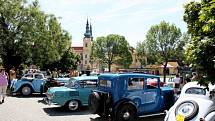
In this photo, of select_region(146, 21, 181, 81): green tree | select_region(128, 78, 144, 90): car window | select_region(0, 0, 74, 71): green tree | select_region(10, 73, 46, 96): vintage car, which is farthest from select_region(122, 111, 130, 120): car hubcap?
select_region(146, 21, 181, 81): green tree

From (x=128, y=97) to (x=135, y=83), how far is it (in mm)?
636

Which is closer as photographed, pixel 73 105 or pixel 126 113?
pixel 126 113

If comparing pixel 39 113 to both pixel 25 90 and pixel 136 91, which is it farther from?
pixel 25 90

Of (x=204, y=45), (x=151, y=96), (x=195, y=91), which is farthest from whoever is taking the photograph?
(x=151, y=96)

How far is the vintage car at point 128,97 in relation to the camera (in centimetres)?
1322

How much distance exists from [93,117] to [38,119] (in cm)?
213

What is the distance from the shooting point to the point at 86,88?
54.8ft

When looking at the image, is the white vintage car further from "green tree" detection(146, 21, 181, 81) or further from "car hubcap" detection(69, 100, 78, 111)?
"green tree" detection(146, 21, 181, 81)

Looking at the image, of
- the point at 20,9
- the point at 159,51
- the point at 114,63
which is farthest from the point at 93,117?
the point at 114,63

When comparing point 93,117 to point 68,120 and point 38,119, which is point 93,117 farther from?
point 38,119

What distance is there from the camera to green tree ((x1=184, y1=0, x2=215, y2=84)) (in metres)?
5.36

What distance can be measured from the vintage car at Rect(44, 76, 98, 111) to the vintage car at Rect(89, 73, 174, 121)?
2.19 meters

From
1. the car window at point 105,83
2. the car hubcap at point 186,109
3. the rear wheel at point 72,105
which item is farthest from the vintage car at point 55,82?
the car hubcap at point 186,109

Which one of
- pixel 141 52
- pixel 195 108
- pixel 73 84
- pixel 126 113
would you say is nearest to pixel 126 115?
pixel 126 113
